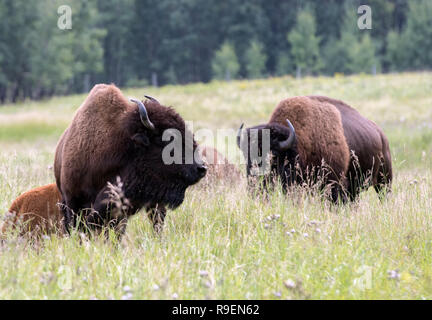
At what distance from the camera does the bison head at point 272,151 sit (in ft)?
20.7

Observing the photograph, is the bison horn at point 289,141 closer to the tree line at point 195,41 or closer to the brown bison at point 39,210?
the brown bison at point 39,210

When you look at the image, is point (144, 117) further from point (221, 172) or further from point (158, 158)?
point (221, 172)

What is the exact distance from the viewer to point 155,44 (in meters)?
71.8

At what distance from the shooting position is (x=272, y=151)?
6.43m

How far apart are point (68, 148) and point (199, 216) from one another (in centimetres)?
142

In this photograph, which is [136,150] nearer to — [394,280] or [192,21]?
[394,280]

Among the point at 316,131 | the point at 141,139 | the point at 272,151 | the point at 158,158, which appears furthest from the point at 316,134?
the point at 141,139

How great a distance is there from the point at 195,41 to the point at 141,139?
66.7 metres

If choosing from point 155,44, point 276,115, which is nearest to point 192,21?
point 155,44

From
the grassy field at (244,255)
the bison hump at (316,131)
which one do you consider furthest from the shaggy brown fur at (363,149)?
the grassy field at (244,255)

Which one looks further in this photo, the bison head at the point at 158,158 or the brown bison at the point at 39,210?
the brown bison at the point at 39,210

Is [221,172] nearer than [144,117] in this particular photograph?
No

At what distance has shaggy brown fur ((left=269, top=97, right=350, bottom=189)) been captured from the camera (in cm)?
682

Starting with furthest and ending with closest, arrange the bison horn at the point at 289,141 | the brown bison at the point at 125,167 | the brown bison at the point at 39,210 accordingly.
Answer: the bison horn at the point at 289,141, the brown bison at the point at 39,210, the brown bison at the point at 125,167
